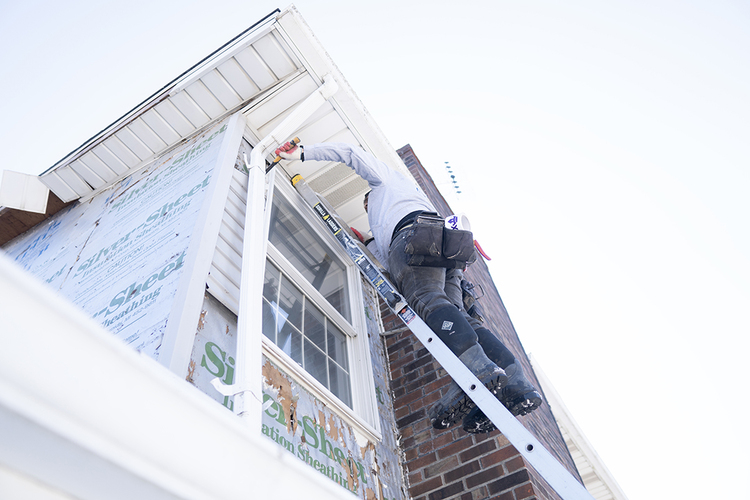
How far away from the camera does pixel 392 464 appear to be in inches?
143

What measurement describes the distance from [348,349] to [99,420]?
352 cm

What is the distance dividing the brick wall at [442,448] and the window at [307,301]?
1.93 feet

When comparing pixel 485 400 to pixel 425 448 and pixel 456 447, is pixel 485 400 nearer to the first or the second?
pixel 456 447

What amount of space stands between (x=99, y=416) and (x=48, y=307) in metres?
0.17

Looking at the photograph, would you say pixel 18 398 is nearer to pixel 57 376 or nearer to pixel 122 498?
pixel 57 376

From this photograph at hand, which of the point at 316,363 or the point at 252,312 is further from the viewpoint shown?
the point at 316,363

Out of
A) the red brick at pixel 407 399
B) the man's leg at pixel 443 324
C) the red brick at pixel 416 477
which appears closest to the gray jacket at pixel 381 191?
the man's leg at pixel 443 324

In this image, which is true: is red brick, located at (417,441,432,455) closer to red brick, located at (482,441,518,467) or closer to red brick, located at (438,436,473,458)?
red brick, located at (438,436,473,458)

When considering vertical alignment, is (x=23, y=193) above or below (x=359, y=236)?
above

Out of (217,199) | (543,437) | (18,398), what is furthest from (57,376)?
(543,437)

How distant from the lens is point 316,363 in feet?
11.7

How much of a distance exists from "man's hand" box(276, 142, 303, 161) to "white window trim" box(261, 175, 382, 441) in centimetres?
66

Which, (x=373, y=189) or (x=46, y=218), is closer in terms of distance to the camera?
(x=373, y=189)

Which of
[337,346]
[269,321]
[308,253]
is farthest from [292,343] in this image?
[308,253]
